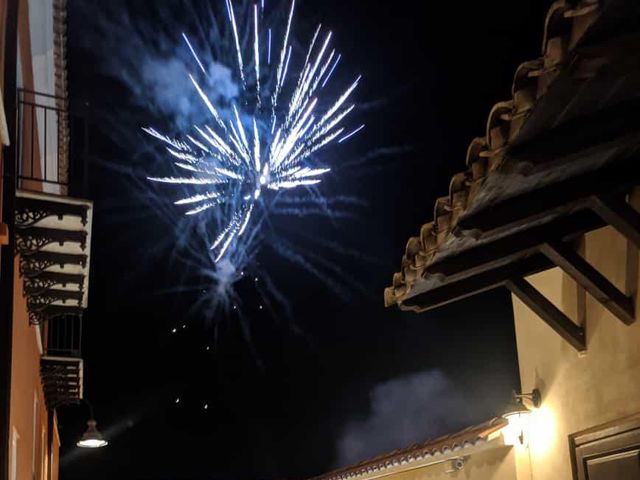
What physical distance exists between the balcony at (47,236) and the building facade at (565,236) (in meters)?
2.44

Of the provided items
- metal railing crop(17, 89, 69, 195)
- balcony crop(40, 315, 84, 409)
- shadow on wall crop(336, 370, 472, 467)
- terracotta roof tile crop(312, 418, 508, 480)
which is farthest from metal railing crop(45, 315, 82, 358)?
shadow on wall crop(336, 370, 472, 467)

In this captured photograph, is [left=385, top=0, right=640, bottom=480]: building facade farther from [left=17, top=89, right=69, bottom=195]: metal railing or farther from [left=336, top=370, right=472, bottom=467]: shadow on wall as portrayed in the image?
[left=336, top=370, right=472, bottom=467]: shadow on wall

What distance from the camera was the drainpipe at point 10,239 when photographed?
5141 millimetres

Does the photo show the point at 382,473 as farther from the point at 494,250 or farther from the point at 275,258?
the point at 275,258

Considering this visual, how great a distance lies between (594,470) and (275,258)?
25236 mm

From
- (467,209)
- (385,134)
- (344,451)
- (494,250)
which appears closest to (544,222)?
(494,250)

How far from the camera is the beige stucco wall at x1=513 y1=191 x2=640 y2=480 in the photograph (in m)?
4.12

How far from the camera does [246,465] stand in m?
27.6

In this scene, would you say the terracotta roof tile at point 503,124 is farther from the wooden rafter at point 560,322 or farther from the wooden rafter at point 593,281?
the wooden rafter at point 560,322

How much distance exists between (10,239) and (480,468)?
4331mm

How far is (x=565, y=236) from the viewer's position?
14.6 feet

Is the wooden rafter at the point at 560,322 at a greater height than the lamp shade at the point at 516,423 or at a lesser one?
greater

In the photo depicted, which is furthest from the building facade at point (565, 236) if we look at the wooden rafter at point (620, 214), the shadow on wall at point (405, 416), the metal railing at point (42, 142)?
the shadow on wall at point (405, 416)

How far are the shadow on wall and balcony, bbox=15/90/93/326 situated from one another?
15.2 meters
